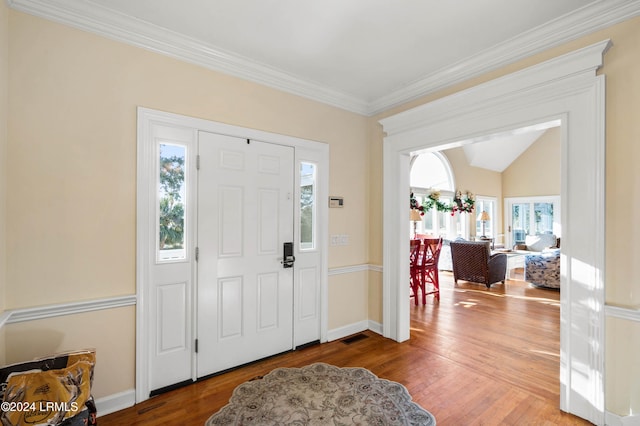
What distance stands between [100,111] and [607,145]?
3.65 m

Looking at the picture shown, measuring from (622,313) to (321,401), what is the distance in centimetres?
219

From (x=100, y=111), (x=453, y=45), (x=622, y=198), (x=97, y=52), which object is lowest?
(x=622, y=198)

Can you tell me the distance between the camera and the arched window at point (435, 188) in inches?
310

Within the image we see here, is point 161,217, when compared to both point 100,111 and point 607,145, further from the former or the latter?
point 607,145

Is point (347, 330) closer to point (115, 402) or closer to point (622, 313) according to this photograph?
point (115, 402)

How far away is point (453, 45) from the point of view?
8.38 ft

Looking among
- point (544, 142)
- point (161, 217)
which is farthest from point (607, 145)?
point (544, 142)

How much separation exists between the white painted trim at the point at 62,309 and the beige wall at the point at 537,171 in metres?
11.1

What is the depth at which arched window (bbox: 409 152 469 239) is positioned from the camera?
25.9ft

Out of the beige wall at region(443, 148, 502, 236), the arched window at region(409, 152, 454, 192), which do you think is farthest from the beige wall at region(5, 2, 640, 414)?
the beige wall at region(443, 148, 502, 236)

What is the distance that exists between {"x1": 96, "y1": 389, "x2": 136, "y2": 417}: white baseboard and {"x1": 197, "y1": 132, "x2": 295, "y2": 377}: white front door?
51 cm

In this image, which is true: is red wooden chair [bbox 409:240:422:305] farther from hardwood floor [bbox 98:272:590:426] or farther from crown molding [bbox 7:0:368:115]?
crown molding [bbox 7:0:368:115]

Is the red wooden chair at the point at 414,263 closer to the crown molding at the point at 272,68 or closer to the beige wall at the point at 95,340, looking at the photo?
the crown molding at the point at 272,68

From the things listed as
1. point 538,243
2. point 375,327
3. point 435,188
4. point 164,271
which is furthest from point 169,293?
point 538,243
